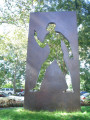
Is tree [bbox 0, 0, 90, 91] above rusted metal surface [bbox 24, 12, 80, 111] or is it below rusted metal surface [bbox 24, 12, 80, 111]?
above

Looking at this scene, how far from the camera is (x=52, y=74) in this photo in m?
5.56

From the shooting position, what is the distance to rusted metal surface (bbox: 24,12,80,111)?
208 inches

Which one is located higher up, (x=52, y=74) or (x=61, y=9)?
(x=61, y=9)

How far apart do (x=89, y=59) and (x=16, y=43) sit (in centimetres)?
641

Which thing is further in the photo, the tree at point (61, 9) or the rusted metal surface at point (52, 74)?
the tree at point (61, 9)

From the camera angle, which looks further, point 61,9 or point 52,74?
point 61,9

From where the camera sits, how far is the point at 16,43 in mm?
12172

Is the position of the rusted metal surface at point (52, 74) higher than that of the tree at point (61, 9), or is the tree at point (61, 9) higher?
the tree at point (61, 9)

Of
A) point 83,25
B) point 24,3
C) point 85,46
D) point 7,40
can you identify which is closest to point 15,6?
point 24,3

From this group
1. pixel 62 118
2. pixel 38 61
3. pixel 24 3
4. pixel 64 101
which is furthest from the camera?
pixel 24 3

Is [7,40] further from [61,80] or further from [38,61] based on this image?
[61,80]

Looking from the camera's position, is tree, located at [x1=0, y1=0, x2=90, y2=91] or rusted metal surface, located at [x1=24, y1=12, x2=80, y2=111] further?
tree, located at [x1=0, y1=0, x2=90, y2=91]

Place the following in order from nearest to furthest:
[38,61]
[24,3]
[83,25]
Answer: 1. [38,61]
2. [83,25]
3. [24,3]

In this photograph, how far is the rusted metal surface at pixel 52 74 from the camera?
5.29 m
